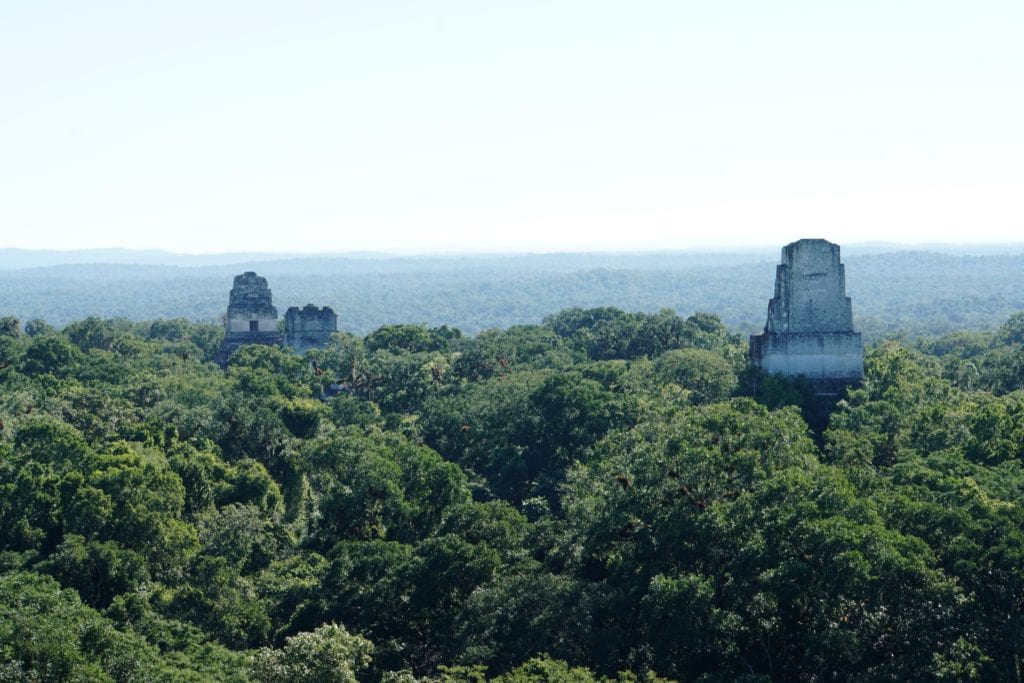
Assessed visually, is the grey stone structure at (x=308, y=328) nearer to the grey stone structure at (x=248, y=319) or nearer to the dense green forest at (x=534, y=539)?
the grey stone structure at (x=248, y=319)

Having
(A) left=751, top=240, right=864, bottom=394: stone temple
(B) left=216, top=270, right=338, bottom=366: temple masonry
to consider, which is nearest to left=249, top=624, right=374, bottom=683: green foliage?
(A) left=751, top=240, right=864, bottom=394: stone temple

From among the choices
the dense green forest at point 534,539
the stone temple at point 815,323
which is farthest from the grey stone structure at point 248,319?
the stone temple at point 815,323

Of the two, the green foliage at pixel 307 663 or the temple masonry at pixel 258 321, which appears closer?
the green foliage at pixel 307 663

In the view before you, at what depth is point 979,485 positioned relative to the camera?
103ft

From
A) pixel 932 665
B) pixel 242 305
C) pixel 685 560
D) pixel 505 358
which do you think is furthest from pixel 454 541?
pixel 242 305

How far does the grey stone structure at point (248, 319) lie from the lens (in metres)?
78.8

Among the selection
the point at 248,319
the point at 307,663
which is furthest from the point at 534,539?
the point at 248,319

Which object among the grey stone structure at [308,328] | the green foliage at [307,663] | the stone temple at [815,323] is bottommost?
the green foliage at [307,663]

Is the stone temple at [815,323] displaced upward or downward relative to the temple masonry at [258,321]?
upward

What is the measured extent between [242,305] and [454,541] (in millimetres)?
49761

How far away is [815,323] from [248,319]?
129 ft

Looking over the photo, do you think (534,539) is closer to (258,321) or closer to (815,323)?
→ (815,323)

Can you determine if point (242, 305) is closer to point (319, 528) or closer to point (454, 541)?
point (319, 528)

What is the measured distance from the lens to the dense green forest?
26.1 m
